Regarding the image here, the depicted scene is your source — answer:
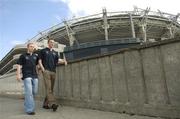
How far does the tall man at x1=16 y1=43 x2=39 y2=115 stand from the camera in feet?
22.6

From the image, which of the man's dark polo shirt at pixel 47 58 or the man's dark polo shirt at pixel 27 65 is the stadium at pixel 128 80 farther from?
the man's dark polo shirt at pixel 27 65

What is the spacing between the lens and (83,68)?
818cm

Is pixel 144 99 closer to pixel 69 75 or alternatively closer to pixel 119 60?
pixel 119 60

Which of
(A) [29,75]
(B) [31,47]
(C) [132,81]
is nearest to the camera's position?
(C) [132,81]

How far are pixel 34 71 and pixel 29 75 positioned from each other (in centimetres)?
19

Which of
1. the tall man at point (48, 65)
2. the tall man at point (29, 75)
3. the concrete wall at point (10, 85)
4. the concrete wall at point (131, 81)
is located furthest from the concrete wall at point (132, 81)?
the concrete wall at point (10, 85)

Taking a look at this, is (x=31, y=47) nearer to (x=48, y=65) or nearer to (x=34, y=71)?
(x=34, y=71)

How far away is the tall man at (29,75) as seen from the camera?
6.88 meters

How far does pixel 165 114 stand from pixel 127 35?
52.8m

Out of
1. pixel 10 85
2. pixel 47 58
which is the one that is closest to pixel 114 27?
pixel 10 85

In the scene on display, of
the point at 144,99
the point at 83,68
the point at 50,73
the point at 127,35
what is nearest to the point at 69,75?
the point at 83,68

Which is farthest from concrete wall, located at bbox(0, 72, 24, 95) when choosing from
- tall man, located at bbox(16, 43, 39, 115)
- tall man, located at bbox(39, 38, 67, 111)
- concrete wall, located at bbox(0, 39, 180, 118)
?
tall man, located at bbox(16, 43, 39, 115)

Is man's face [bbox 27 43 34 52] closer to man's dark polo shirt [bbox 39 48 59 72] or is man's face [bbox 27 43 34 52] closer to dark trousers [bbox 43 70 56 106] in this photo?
man's dark polo shirt [bbox 39 48 59 72]

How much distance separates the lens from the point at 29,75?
22.9 feet
